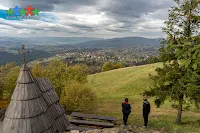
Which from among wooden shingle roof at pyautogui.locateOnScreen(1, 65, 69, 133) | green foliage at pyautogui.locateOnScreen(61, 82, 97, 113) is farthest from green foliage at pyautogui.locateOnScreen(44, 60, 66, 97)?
wooden shingle roof at pyautogui.locateOnScreen(1, 65, 69, 133)

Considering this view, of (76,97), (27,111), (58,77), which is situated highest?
(27,111)

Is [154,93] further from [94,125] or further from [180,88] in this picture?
[94,125]

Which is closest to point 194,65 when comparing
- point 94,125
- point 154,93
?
point 94,125

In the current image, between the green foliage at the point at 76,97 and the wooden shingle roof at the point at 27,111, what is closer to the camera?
the wooden shingle roof at the point at 27,111

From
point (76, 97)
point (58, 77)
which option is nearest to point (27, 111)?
point (76, 97)

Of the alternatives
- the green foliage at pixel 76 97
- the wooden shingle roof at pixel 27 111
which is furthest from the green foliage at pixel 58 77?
the wooden shingle roof at pixel 27 111

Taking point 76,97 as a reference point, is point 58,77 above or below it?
above

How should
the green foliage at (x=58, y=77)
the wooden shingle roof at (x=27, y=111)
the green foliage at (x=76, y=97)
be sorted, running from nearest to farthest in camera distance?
1. the wooden shingle roof at (x=27, y=111)
2. the green foliage at (x=76, y=97)
3. the green foliage at (x=58, y=77)

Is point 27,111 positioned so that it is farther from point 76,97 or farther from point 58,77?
point 58,77

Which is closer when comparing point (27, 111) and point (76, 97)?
point (27, 111)

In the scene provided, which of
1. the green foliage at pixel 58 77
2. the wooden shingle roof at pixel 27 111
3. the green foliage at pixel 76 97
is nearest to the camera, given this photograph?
the wooden shingle roof at pixel 27 111

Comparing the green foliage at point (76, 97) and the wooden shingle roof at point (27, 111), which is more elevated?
the wooden shingle roof at point (27, 111)

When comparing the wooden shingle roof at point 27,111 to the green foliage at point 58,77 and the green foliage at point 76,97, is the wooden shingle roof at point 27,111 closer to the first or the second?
the green foliage at point 76,97

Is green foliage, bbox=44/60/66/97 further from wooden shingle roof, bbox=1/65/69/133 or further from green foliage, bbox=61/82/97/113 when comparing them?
wooden shingle roof, bbox=1/65/69/133
